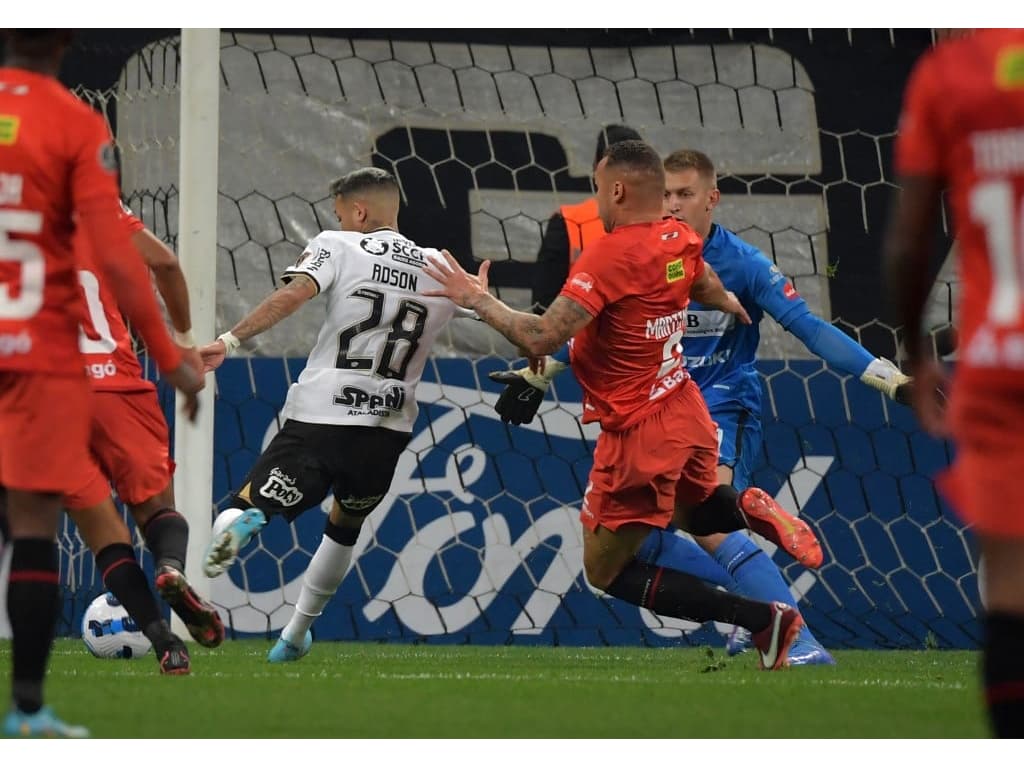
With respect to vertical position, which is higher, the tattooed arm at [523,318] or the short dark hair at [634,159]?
the short dark hair at [634,159]

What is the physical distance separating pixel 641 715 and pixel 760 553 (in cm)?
207

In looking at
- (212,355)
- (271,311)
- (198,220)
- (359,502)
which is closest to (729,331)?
(359,502)

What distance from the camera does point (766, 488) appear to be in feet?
25.4

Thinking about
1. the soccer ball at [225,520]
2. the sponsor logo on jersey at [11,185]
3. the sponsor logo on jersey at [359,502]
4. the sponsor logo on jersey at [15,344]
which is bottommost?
the sponsor logo on jersey at [359,502]

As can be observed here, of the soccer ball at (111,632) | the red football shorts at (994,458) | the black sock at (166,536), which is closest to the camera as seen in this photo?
the red football shorts at (994,458)

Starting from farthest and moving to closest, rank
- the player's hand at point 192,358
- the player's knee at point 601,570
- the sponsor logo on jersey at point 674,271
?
the player's knee at point 601,570, the sponsor logo on jersey at point 674,271, the player's hand at point 192,358

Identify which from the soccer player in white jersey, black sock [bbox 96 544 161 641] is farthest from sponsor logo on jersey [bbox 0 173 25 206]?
the soccer player in white jersey

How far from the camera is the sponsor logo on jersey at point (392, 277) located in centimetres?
597

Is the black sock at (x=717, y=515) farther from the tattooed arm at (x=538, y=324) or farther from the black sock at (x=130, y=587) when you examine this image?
the black sock at (x=130, y=587)

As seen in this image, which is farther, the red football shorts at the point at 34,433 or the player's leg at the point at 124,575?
the player's leg at the point at 124,575

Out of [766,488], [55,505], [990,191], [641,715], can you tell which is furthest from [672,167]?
[990,191]

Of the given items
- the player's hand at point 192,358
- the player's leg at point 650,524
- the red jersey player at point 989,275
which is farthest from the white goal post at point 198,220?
the red jersey player at point 989,275

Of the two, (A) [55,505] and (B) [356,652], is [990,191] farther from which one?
(B) [356,652]

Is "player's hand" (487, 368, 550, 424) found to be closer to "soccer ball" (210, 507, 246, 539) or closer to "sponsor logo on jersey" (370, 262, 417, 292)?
"sponsor logo on jersey" (370, 262, 417, 292)
